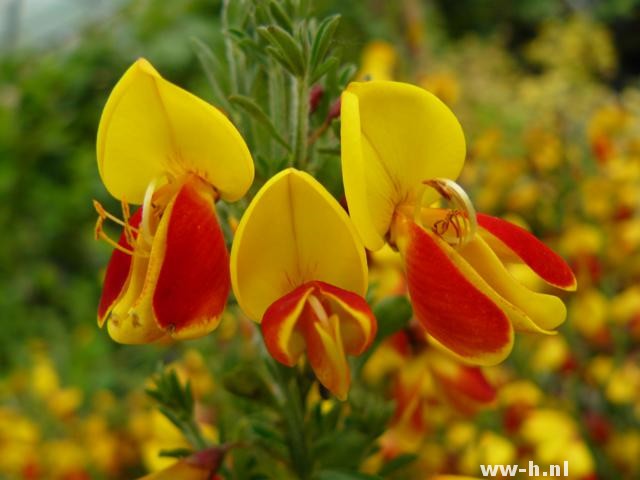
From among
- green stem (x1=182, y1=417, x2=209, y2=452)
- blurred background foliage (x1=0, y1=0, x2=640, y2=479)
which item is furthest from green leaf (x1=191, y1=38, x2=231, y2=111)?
green stem (x1=182, y1=417, x2=209, y2=452)

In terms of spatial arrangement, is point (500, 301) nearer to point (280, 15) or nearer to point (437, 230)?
point (437, 230)

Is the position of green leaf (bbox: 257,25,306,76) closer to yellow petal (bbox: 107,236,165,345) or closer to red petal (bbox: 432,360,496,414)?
yellow petal (bbox: 107,236,165,345)

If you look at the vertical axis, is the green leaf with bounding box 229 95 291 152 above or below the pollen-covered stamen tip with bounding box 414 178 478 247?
above

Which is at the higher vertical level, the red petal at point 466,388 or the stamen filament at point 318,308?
the stamen filament at point 318,308

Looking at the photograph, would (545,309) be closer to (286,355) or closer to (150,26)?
(286,355)

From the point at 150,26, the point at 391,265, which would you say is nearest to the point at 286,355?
the point at 391,265

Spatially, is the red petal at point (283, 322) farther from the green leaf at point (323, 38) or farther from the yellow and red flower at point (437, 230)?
the green leaf at point (323, 38)

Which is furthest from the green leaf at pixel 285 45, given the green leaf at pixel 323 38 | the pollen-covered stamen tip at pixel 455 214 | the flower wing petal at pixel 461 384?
the flower wing petal at pixel 461 384
